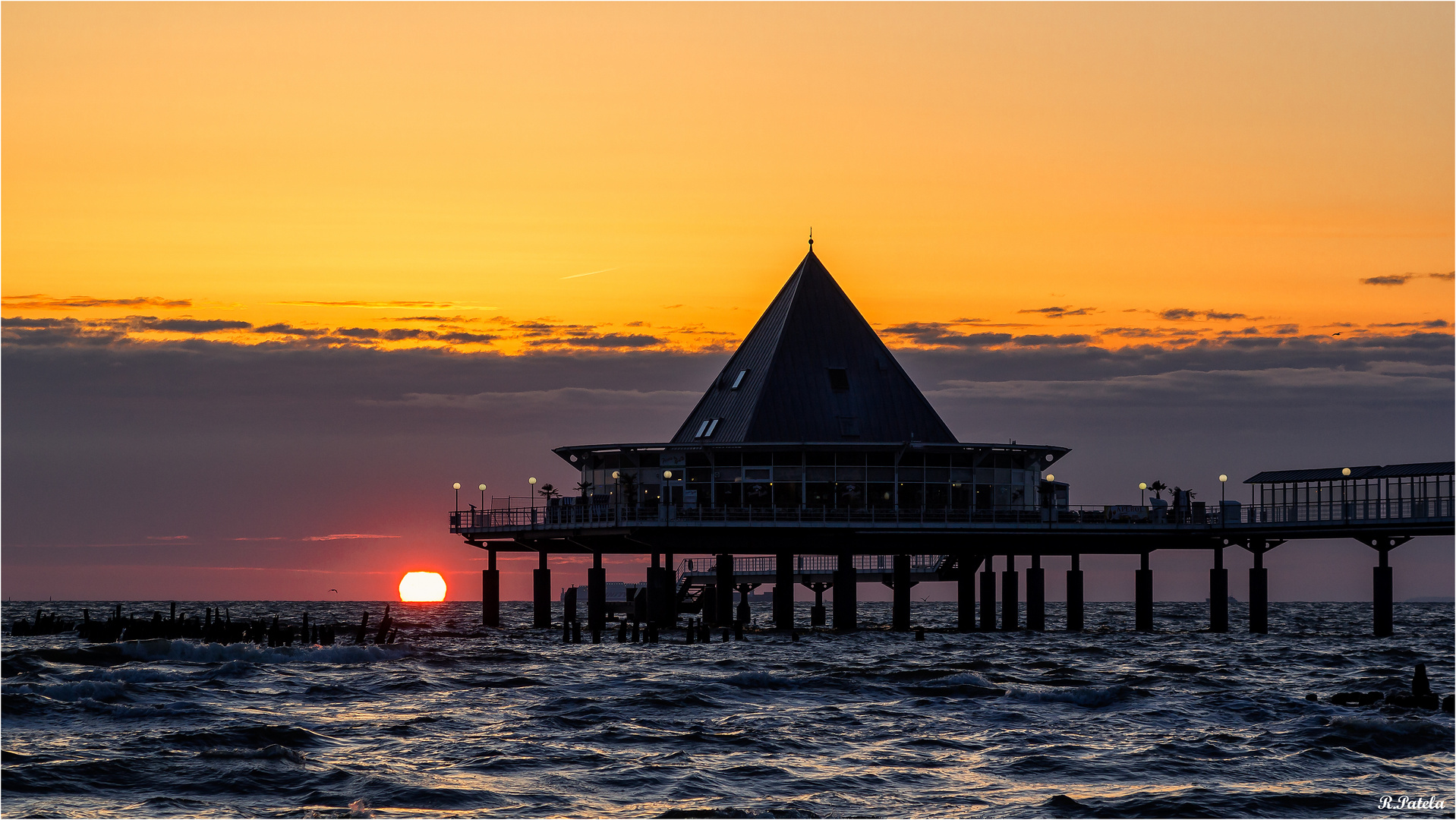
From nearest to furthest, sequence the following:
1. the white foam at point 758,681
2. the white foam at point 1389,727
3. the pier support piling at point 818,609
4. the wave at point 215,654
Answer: the white foam at point 1389,727 < the white foam at point 758,681 < the wave at point 215,654 < the pier support piling at point 818,609

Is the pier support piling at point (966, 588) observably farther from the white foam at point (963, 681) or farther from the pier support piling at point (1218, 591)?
the white foam at point (963, 681)

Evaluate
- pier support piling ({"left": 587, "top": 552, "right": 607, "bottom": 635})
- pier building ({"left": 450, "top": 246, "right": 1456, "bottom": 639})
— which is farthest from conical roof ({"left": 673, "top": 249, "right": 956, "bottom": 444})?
pier support piling ({"left": 587, "top": 552, "right": 607, "bottom": 635})

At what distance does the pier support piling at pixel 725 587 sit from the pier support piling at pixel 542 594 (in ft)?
32.5

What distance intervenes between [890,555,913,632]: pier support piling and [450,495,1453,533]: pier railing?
168 inches

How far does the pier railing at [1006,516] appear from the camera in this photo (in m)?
71.4

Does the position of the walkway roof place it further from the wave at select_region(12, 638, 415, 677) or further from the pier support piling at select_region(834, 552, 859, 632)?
the wave at select_region(12, 638, 415, 677)

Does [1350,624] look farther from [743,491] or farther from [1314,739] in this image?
[1314,739]

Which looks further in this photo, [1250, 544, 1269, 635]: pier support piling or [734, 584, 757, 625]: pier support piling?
[734, 584, 757, 625]: pier support piling

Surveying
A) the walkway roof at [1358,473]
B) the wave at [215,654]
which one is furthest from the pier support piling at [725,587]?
the walkway roof at [1358,473]

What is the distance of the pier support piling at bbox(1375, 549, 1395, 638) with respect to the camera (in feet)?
237

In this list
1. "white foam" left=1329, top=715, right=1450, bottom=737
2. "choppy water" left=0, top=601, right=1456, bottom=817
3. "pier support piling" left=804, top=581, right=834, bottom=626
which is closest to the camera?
"choppy water" left=0, top=601, right=1456, bottom=817

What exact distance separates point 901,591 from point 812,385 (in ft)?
40.6

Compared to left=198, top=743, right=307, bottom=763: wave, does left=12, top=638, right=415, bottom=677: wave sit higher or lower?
lower

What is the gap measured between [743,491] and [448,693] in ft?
95.7
